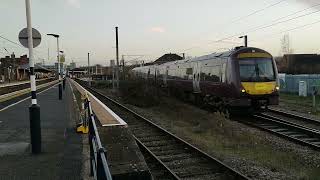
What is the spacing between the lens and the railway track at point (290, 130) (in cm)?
1429

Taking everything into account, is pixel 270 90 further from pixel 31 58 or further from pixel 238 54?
pixel 31 58

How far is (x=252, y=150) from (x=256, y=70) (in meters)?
7.88

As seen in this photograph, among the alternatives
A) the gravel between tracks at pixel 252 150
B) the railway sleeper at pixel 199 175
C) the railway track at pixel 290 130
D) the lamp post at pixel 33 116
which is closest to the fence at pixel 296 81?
the railway track at pixel 290 130

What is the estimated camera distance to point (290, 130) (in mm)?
16734

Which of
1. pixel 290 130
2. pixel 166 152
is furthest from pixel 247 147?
pixel 290 130

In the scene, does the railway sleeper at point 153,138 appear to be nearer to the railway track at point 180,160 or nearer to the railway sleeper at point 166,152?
the railway track at point 180,160

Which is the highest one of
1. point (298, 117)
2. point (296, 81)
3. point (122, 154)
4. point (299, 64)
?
point (299, 64)

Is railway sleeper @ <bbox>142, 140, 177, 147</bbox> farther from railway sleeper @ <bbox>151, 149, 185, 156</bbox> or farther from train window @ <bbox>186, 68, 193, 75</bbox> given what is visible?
train window @ <bbox>186, 68, 193, 75</bbox>

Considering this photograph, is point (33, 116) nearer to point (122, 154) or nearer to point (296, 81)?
point (122, 154)

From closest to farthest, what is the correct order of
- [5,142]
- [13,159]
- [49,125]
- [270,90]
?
[13,159] → [5,142] → [49,125] → [270,90]

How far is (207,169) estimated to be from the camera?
33.2ft

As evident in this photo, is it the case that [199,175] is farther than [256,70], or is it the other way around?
[256,70]

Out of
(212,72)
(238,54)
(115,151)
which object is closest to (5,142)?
(115,151)

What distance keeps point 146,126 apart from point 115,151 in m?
10.7
